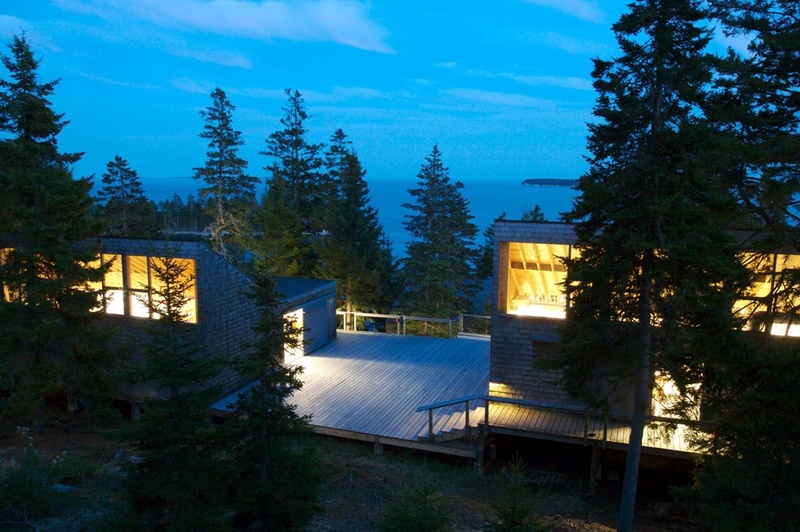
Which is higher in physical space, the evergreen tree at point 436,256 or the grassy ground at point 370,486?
the evergreen tree at point 436,256

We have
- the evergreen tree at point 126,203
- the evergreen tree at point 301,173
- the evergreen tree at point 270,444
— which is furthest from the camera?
the evergreen tree at point 126,203

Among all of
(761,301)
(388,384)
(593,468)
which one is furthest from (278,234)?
(761,301)

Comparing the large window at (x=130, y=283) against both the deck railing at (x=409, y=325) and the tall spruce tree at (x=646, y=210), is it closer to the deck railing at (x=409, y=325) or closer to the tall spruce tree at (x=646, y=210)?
the deck railing at (x=409, y=325)

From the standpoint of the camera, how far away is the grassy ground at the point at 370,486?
7.98 metres

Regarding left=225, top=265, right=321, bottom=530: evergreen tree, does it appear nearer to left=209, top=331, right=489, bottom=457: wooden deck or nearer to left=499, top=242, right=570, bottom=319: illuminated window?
left=209, top=331, right=489, bottom=457: wooden deck

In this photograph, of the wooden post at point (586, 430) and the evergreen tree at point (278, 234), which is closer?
the wooden post at point (586, 430)

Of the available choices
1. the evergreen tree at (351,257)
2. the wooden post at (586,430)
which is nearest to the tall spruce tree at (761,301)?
the wooden post at (586,430)

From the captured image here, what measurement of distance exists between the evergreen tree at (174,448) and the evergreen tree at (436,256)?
20.2m

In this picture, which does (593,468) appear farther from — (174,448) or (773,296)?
(174,448)

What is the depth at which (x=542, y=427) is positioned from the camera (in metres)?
11.0

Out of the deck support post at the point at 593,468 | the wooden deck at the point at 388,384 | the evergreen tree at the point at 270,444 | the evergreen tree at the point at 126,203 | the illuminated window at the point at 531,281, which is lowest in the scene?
the deck support post at the point at 593,468

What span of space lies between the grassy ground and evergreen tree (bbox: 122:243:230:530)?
178 cm

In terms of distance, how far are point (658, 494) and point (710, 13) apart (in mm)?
9028

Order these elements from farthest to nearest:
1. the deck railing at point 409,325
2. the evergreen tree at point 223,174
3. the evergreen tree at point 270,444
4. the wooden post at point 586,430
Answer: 1. the evergreen tree at point 223,174
2. the deck railing at point 409,325
3. the wooden post at point 586,430
4. the evergreen tree at point 270,444
